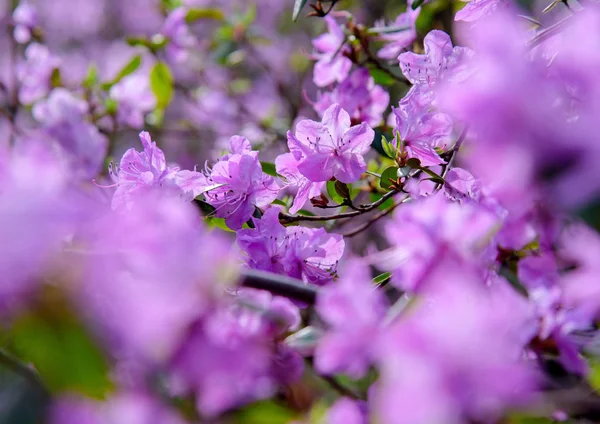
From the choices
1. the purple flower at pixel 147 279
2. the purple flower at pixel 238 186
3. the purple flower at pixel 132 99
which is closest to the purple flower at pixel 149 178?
the purple flower at pixel 238 186

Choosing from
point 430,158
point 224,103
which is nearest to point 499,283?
point 430,158

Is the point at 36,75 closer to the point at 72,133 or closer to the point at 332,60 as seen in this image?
the point at 72,133

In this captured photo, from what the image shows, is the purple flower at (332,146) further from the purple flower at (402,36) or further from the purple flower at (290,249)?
the purple flower at (402,36)

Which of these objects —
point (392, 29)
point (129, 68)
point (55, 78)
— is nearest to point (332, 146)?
point (392, 29)

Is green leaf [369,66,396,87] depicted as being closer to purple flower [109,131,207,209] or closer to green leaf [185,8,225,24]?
purple flower [109,131,207,209]

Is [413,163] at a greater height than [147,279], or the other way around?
[147,279]

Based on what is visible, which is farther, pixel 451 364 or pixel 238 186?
pixel 238 186

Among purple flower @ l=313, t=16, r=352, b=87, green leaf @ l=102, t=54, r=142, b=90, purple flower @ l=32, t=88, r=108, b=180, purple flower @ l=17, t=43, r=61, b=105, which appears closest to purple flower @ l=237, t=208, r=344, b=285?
purple flower @ l=313, t=16, r=352, b=87

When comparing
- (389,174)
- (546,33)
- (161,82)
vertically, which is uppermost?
(546,33)
